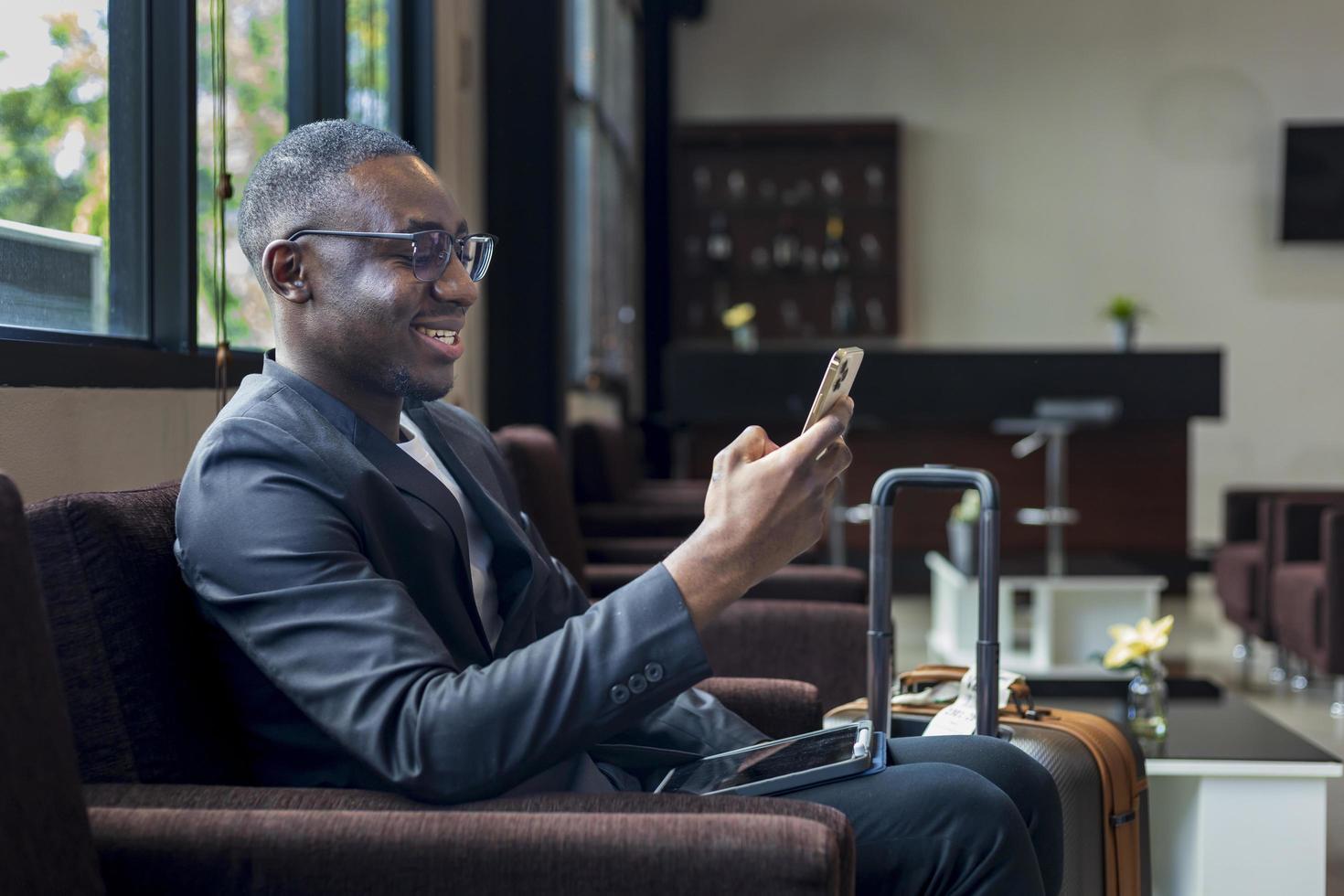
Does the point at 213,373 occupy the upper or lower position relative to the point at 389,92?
lower

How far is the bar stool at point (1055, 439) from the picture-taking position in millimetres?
5398

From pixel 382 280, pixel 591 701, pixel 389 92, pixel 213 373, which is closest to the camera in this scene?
pixel 591 701

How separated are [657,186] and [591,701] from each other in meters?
7.81

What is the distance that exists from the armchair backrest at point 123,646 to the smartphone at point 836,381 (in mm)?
590

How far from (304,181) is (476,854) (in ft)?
2.32

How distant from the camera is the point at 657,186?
881 centimetres

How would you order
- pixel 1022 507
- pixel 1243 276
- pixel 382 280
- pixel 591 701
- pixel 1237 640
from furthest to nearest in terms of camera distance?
pixel 1243 276, pixel 1022 507, pixel 1237 640, pixel 382 280, pixel 591 701

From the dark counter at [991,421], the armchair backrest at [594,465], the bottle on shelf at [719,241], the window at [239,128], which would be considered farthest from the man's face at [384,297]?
the bottle on shelf at [719,241]

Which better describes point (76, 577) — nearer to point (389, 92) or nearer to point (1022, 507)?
point (389, 92)

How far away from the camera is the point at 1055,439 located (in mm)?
5777

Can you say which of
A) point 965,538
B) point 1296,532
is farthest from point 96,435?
point 1296,532

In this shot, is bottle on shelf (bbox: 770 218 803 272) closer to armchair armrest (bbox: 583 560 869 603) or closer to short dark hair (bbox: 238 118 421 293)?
armchair armrest (bbox: 583 560 869 603)

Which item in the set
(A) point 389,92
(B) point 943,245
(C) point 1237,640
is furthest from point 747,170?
(A) point 389,92

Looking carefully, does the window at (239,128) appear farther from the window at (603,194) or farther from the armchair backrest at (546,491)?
the window at (603,194)
